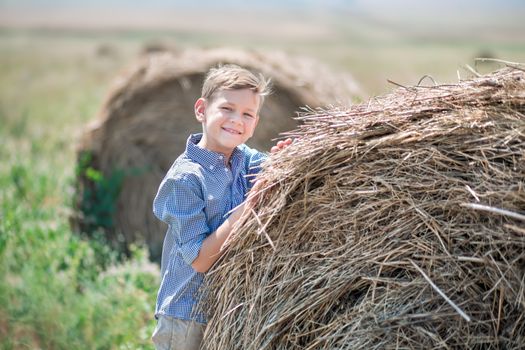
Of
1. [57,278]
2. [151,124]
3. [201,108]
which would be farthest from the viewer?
[151,124]

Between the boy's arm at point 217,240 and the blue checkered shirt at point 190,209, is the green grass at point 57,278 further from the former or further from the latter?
the boy's arm at point 217,240

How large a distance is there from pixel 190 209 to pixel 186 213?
0.02 meters

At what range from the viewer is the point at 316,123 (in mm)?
3059

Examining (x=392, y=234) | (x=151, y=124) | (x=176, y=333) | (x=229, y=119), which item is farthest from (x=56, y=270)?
(x=392, y=234)

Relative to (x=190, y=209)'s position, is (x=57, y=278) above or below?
below

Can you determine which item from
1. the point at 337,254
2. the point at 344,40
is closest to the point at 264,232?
the point at 337,254

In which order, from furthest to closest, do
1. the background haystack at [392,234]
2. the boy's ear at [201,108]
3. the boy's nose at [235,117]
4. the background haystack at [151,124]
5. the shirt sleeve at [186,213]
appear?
the background haystack at [151,124] < the boy's ear at [201,108] < the boy's nose at [235,117] < the shirt sleeve at [186,213] < the background haystack at [392,234]

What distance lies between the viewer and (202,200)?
316cm

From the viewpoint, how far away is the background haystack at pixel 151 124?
22.3 feet

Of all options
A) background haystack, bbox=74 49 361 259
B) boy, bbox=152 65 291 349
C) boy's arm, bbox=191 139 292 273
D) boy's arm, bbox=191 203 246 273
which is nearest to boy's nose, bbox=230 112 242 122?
boy, bbox=152 65 291 349

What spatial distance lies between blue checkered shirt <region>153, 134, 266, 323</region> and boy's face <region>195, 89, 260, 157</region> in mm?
72

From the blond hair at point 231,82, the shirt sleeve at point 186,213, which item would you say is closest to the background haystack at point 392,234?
the shirt sleeve at point 186,213

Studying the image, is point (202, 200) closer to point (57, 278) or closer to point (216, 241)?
point (216, 241)

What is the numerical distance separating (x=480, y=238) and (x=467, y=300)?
23 centimetres
